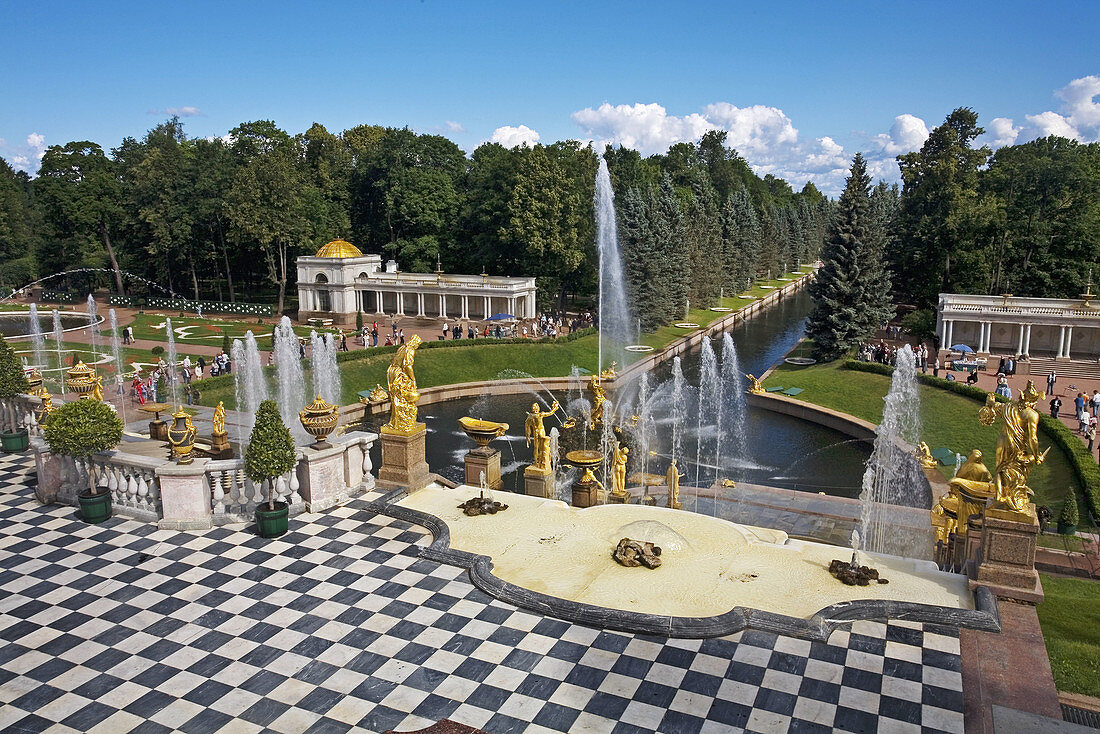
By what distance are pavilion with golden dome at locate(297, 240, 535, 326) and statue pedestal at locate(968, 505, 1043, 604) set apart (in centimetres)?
4439

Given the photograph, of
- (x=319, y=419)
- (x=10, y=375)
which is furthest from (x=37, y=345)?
(x=319, y=419)

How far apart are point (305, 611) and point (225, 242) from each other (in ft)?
190

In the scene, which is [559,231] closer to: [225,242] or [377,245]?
[377,245]

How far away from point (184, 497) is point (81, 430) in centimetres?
216

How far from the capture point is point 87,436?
43.6ft

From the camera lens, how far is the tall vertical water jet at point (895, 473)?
54.6 ft

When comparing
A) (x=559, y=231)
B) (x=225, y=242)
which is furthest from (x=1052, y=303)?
(x=225, y=242)

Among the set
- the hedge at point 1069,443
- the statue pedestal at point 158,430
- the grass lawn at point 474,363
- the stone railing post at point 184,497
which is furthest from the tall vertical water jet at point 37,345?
the hedge at point 1069,443

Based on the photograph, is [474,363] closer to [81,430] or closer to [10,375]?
[10,375]

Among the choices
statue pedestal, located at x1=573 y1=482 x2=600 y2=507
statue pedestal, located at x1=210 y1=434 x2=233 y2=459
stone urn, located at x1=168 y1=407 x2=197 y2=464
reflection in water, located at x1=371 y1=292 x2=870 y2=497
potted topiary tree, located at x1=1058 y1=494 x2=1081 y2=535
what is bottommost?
reflection in water, located at x1=371 y1=292 x2=870 y2=497

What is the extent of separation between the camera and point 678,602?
35.1 ft

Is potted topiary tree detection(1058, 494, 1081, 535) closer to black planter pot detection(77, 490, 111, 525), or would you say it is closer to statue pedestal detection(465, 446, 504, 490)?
statue pedestal detection(465, 446, 504, 490)

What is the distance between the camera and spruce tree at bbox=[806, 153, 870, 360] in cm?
4216

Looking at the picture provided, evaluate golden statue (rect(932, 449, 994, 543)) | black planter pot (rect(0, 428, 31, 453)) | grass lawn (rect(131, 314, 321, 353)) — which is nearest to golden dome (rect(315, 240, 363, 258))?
grass lawn (rect(131, 314, 321, 353))
